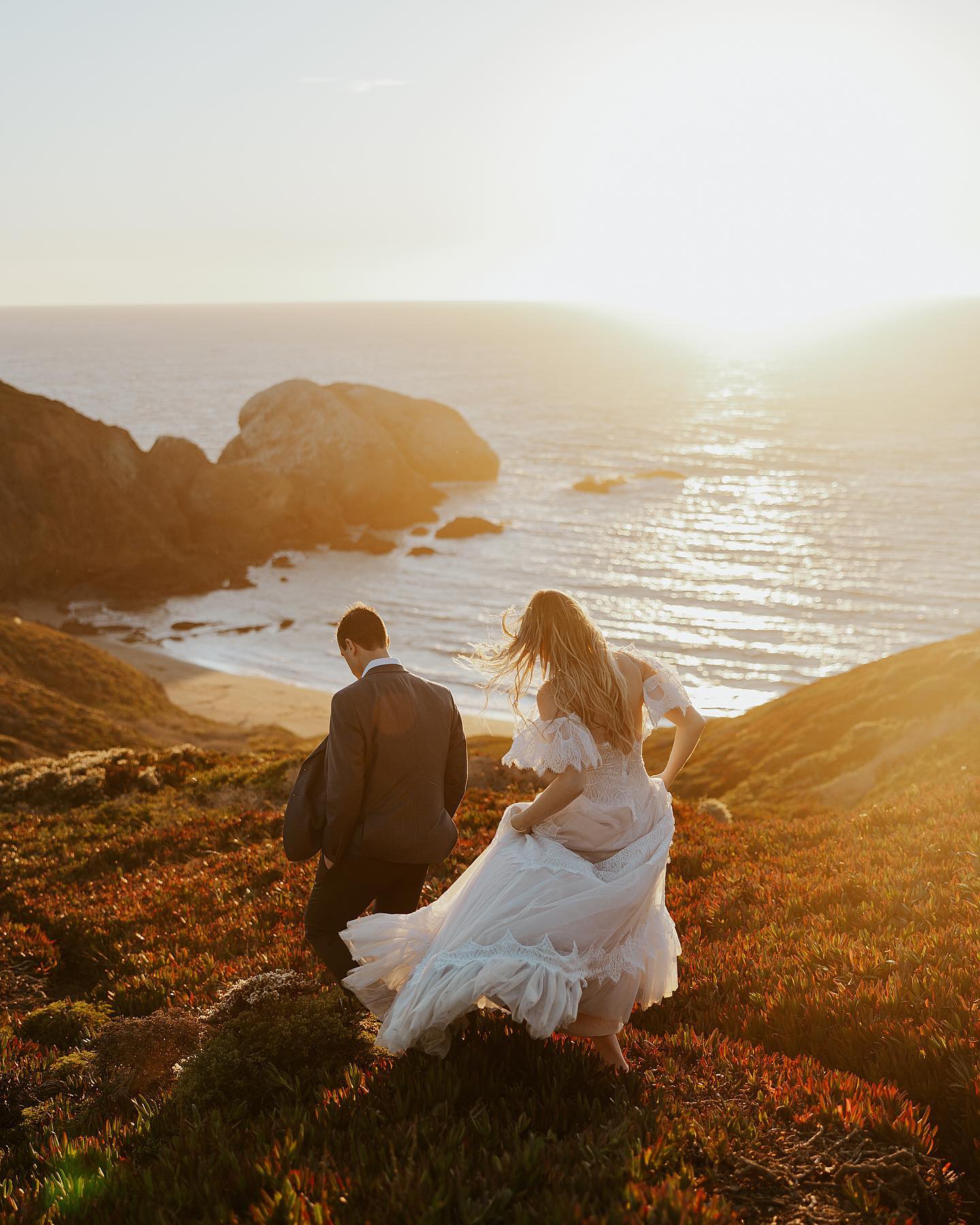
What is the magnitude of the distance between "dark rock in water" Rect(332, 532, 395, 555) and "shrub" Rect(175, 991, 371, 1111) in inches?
1936

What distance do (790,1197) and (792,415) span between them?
116 meters

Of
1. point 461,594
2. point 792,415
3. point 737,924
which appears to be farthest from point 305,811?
point 792,415

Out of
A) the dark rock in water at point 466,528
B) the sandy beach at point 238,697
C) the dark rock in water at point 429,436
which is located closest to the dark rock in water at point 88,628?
the sandy beach at point 238,697

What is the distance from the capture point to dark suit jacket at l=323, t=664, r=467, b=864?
534 cm

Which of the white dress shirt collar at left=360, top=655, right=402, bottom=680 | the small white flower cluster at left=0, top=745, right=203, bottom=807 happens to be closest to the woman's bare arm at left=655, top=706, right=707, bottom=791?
the white dress shirt collar at left=360, top=655, right=402, bottom=680

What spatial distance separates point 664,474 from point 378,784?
7330 cm

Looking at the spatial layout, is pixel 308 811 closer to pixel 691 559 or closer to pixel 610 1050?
pixel 610 1050

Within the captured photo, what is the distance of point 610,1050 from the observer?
495 cm

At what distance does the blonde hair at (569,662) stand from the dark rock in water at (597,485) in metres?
66.5

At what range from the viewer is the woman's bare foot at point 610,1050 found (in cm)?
492

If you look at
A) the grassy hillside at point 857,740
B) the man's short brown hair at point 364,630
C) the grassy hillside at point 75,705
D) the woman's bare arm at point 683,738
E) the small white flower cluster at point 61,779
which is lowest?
the grassy hillside at point 75,705

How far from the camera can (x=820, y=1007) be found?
571 cm

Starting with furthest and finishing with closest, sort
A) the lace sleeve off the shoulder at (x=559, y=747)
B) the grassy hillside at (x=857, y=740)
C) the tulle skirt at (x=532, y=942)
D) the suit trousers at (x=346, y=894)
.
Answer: the grassy hillside at (x=857, y=740)
the suit trousers at (x=346, y=894)
the lace sleeve off the shoulder at (x=559, y=747)
the tulle skirt at (x=532, y=942)

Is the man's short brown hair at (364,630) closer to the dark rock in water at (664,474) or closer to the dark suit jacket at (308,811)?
the dark suit jacket at (308,811)
